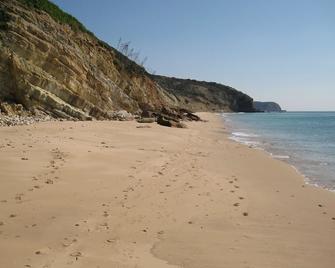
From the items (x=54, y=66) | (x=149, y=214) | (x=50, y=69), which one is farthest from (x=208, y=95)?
(x=149, y=214)

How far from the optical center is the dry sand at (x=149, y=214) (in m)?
5.08

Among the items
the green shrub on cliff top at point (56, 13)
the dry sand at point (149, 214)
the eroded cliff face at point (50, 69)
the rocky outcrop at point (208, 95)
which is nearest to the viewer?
the dry sand at point (149, 214)

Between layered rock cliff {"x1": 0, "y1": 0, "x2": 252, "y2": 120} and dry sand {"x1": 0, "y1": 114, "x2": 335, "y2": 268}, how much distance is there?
13238 millimetres

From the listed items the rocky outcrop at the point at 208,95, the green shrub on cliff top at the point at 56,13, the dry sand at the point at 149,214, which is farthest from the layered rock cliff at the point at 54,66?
the rocky outcrop at the point at 208,95

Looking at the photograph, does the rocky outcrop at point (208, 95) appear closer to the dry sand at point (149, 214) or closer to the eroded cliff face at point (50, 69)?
the eroded cliff face at point (50, 69)

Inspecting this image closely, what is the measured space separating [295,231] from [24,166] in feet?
20.0

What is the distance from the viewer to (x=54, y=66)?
27.9 meters

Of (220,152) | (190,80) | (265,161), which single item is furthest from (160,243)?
(190,80)

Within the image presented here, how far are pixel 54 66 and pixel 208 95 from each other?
12748 centimetres

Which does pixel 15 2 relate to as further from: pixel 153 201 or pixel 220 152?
pixel 153 201

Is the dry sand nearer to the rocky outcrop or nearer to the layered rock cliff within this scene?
the layered rock cliff

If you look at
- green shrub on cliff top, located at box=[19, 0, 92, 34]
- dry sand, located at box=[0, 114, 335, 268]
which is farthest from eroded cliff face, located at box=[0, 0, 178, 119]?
dry sand, located at box=[0, 114, 335, 268]

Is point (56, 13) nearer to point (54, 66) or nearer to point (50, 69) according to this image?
point (54, 66)

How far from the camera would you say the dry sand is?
16.7 ft
